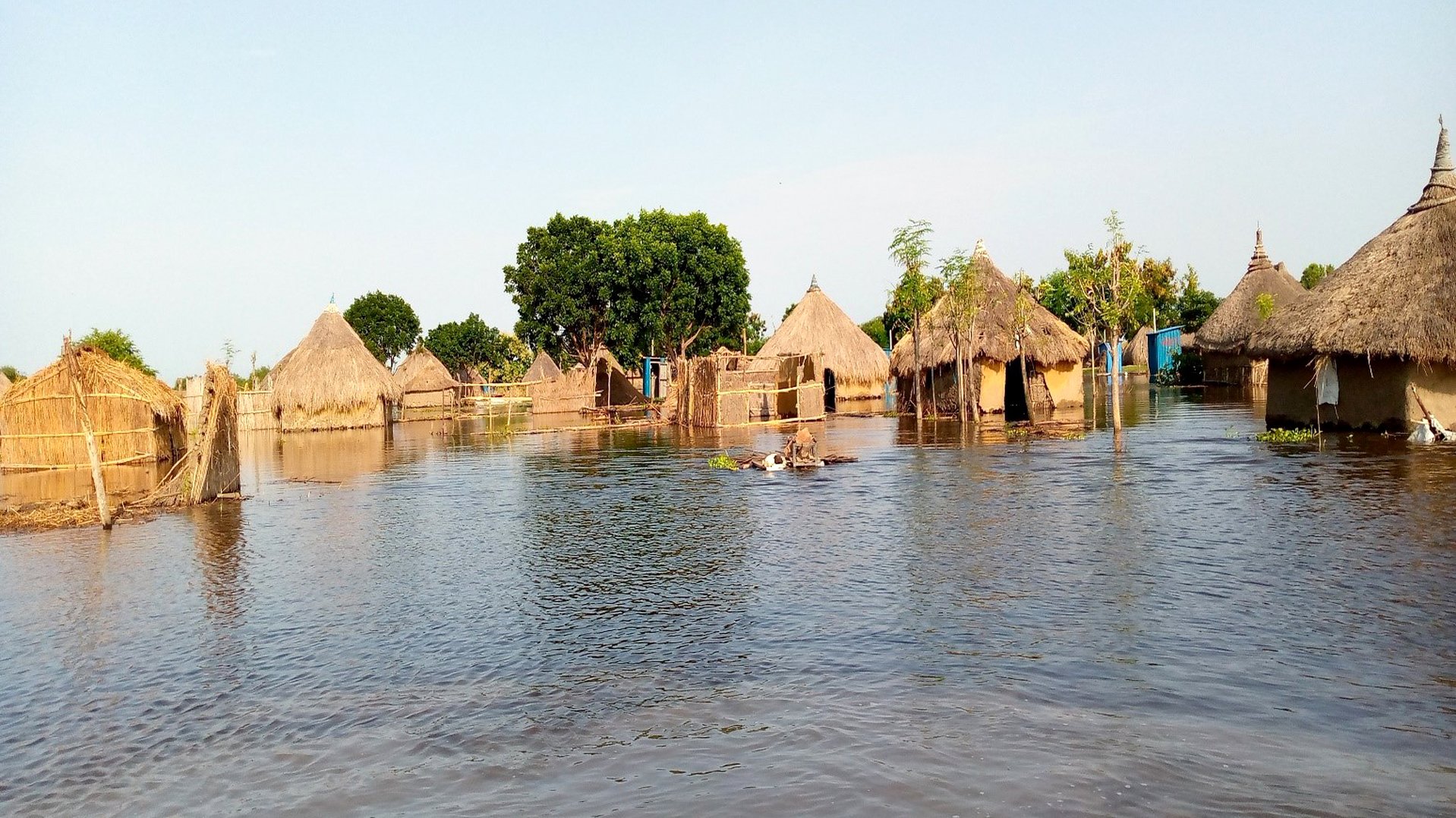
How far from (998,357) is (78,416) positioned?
24159 millimetres

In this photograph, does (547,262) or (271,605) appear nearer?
(271,605)

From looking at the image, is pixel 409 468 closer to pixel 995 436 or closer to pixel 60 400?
pixel 60 400

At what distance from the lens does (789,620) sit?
8.55 meters

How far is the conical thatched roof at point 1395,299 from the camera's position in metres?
18.5

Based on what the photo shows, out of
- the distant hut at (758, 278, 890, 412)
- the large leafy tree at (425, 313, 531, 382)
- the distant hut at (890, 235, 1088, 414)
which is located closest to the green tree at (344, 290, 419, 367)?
the large leafy tree at (425, 313, 531, 382)

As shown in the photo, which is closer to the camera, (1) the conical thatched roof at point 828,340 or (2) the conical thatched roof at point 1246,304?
(2) the conical thatched roof at point 1246,304

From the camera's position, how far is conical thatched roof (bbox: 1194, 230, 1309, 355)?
128 feet

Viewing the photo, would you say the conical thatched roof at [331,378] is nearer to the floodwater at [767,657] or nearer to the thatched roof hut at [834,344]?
the thatched roof hut at [834,344]

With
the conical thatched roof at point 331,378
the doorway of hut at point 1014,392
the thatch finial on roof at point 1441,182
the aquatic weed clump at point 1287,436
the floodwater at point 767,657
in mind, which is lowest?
the floodwater at point 767,657

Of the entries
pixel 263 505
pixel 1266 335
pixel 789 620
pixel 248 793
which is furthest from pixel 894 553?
pixel 1266 335

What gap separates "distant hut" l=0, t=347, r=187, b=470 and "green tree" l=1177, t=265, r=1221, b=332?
178ft

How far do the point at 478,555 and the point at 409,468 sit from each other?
11135 millimetres

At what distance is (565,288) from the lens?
53125 millimetres

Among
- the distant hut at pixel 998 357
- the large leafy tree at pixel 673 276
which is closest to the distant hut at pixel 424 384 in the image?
the large leafy tree at pixel 673 276
